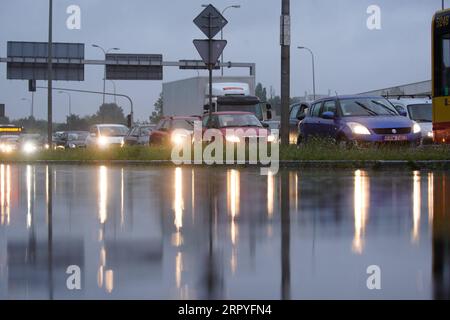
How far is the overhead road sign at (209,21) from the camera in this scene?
21922mm

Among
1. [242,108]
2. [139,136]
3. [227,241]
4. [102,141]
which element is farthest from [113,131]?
[227,241]

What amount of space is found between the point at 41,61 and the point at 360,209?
45.6m

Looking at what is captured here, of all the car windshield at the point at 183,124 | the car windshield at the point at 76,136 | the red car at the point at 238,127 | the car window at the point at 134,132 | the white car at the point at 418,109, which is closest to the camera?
the red car at the point at 238,127

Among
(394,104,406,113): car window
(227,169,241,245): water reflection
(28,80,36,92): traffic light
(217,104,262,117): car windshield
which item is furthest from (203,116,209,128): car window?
(28,80,36,92): traffic light

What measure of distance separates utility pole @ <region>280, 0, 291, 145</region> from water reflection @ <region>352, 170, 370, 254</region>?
740cm

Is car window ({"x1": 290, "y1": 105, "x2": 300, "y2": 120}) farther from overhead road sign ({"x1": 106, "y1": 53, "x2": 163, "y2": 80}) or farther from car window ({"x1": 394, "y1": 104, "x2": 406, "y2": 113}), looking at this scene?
overhead road sign ({"x1": 106, "y1": 53, "x2": 163, "y2": 80})

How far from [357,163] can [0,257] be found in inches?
532

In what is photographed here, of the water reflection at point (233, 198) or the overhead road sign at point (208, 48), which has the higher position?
the overhead road sign at point (208, 48)

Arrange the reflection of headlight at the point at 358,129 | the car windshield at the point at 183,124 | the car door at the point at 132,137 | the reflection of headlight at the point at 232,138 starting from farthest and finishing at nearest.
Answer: the car door at the point at 132,137 < the car windshield at the point at 183,124 < the reflection of headlight at the point at 232,138 < the reflection of headlight at the point at 358,129

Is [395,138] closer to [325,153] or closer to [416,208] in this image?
[325,153]

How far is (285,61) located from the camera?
23.8 m

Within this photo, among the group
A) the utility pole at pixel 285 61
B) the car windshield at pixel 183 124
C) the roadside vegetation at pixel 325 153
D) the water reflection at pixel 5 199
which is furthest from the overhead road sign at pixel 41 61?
the water reflection at pixel 5 199

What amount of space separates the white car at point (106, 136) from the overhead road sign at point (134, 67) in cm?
1442

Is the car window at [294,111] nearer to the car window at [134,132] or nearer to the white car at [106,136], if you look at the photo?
the car window at [134,132]
